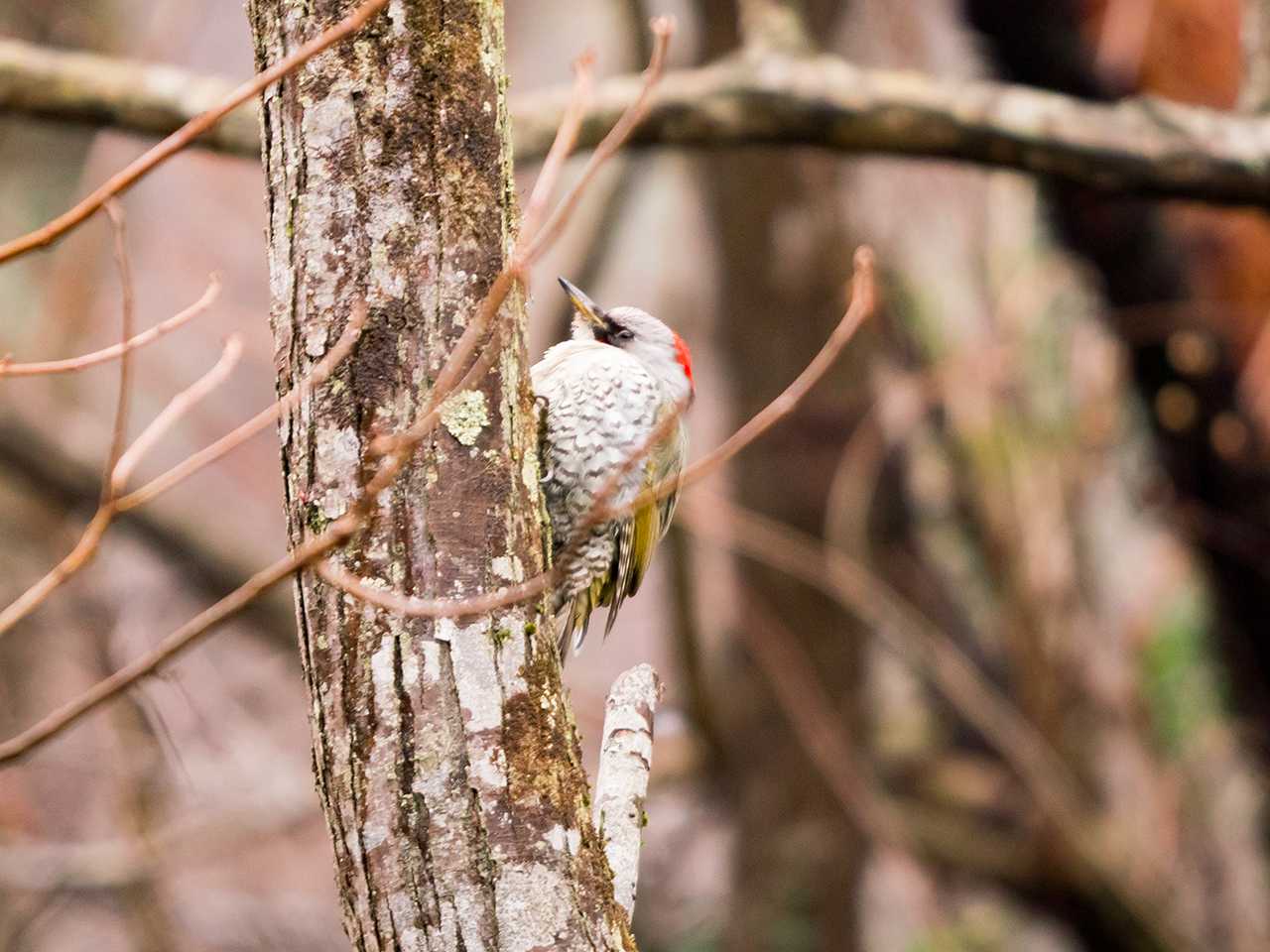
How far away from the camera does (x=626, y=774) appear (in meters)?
1.95

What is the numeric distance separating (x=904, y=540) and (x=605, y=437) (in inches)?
140

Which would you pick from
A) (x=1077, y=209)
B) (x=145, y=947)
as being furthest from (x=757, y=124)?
(x=145, y=947)

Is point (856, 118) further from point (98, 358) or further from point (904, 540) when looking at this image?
point (904, 540)

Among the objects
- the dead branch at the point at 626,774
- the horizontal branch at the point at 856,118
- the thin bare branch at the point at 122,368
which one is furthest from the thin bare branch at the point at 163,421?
the horizontal branch at the point at 856,118

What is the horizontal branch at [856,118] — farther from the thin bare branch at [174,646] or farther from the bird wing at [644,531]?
the thin bare branch at [174,646]

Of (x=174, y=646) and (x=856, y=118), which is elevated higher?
(x=856, y=118)

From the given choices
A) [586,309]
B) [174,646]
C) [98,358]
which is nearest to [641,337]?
[586,309]

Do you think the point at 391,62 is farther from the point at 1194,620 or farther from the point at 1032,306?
the point at 1194,620

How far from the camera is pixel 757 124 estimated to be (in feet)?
12.4

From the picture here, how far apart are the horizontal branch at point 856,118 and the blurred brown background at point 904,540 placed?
1.32m

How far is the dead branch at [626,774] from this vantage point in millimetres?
1815

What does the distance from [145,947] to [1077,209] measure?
4.97 meters

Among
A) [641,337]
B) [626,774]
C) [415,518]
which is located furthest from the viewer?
[641,337]

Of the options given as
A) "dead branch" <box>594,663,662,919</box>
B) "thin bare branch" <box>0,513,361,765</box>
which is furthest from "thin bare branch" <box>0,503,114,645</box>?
"dead branch" <box>594,663,662,919</box>
